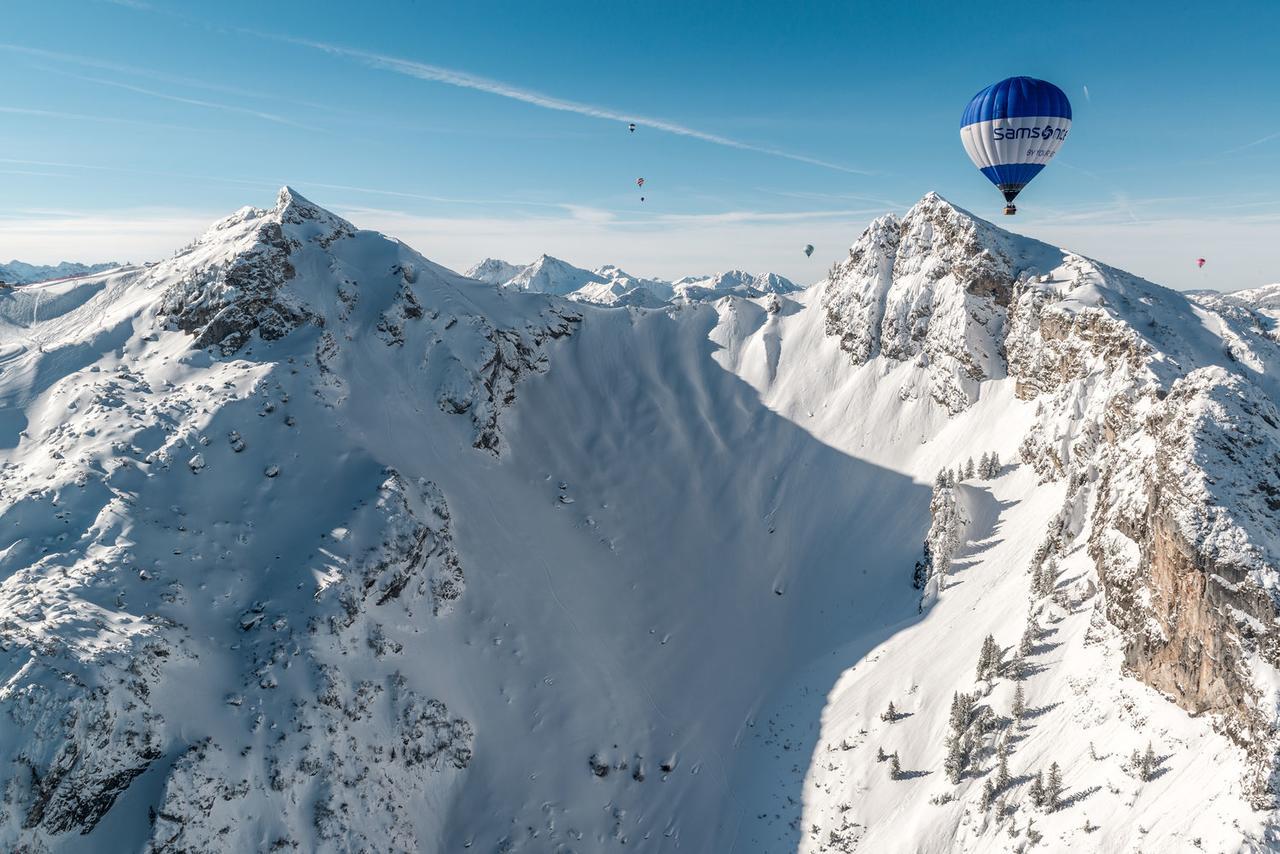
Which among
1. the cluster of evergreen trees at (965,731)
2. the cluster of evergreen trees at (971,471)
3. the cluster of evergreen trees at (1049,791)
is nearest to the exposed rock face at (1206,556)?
the cluster of evergreen trees at (1049,791)

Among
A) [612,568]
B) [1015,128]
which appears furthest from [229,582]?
[1015,128]

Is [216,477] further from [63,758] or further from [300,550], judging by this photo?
[63,758]

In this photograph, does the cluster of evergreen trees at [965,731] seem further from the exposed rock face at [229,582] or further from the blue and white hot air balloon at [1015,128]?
the blue and white hot air balloon at [1015,128]

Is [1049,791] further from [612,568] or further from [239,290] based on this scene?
[239,290]

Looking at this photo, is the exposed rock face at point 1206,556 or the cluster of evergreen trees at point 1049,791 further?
the cluster of evergreen trees at point 1049,791

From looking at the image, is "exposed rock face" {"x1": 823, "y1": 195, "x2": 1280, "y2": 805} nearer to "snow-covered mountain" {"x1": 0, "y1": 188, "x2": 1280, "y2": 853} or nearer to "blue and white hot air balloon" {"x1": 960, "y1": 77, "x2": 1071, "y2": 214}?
"snow-covered mountain" {"x1": 0, "y1": 188, "x2": 1280, "y2": 853}

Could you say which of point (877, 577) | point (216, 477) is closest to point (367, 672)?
point (216, 477)
